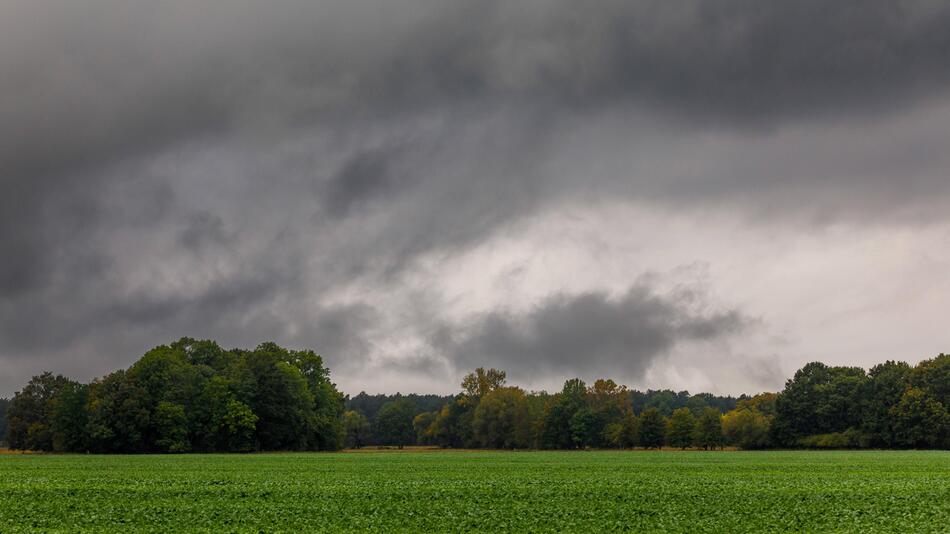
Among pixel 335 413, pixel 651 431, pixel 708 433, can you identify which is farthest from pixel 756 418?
pixel 335 413

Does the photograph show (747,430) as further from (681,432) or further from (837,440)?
(837,440)

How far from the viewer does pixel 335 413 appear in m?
147

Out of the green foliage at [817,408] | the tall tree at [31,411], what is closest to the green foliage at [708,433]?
the green foliage at [817,408]

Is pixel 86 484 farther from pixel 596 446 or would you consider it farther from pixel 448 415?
pixel 448 415

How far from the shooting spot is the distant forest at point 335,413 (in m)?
127

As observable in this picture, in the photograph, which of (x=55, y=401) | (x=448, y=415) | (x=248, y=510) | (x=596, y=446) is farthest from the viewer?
(x=448, y=415)

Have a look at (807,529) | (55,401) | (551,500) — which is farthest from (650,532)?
(55,401)

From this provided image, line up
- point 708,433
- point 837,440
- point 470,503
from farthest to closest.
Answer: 1. point 708,433
2. point 837,440
3. point 470,503

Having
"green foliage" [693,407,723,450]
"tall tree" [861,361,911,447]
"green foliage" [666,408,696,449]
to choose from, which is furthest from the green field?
"green foliage" [666,408,696,449]

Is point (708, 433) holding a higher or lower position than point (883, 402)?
lower

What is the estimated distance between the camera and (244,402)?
131625 mm

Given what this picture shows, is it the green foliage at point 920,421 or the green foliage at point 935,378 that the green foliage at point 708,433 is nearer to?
the green foliage at point 920,421

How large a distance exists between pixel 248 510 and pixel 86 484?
2036 centimetres

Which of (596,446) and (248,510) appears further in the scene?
(596,446)
